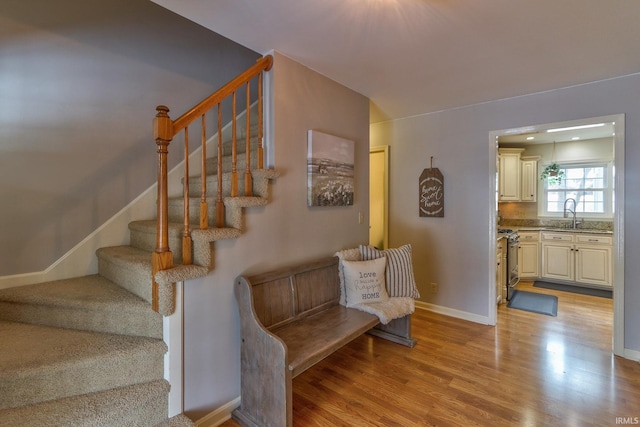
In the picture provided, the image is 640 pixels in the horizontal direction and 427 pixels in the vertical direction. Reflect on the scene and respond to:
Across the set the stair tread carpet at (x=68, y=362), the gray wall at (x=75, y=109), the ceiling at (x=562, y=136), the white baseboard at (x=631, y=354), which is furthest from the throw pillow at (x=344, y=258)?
the ceiling at (x=562, y=136)

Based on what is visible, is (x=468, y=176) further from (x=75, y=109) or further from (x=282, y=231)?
(x=75, y=109)

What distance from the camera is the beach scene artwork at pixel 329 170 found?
2453mm

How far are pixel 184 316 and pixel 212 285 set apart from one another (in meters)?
0.22

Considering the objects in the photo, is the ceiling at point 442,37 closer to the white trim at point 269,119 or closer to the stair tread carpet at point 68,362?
the white trim at point 269,119

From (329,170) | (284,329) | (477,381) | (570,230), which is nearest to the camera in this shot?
(284,329)

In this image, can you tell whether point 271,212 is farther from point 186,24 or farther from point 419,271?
point 419,271

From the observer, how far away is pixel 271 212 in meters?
2.18

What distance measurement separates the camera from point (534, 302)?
3.91m

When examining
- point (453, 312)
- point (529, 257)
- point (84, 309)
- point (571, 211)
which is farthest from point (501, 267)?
point (84, 309)

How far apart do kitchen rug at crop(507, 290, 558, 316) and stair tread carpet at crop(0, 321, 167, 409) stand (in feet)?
13.4

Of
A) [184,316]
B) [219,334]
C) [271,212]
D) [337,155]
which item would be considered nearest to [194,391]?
[219,334]

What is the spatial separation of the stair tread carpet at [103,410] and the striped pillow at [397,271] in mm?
1867

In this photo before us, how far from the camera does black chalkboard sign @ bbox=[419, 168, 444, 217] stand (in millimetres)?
3516

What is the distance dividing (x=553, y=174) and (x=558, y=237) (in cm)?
119
